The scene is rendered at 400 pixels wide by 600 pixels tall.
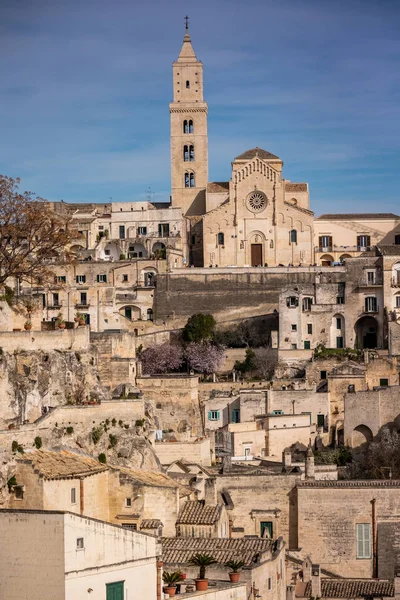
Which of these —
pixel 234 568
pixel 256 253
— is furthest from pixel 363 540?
pixel 256 253

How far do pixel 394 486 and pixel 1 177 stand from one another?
22.8m

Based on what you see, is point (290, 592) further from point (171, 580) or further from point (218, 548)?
point (171, 580)

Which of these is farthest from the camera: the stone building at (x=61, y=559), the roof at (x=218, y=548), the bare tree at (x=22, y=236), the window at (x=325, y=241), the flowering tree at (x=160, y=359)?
the window at (x=325, y=241)

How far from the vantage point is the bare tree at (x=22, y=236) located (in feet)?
181

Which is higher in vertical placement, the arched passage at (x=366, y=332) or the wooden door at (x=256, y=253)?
the wooden door at (x=256, y=253)

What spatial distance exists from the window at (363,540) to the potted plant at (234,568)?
8.33m

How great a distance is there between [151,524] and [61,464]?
2962 mm

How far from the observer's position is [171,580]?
31078 millimetres

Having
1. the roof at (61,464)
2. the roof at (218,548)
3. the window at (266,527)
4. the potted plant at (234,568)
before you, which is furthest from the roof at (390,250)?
the potted plant at (234,568)

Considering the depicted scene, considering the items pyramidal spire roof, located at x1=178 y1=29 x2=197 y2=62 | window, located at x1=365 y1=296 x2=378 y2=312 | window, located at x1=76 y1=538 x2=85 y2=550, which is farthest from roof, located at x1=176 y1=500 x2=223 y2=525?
pyramidal spire roof, located at x1=178 y1=29 x2=197 y2=62

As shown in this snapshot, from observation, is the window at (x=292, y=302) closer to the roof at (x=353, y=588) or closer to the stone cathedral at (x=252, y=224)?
the stone cathedral at (x=252, y=224)

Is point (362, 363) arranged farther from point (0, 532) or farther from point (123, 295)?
point (0, 532)

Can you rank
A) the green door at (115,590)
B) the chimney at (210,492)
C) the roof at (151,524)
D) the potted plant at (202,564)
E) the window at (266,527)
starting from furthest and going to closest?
the window at (266,527)
the chimney at (210,492)
the roof at (151,524)
the potted plant at (202,564)
the green door at (115,590)

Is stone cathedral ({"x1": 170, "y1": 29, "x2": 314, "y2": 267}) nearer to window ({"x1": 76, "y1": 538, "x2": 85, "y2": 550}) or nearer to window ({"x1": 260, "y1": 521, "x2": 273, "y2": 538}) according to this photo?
window ({"x1": 260, "y1": 521, "x2": 273, "y2": 538})
